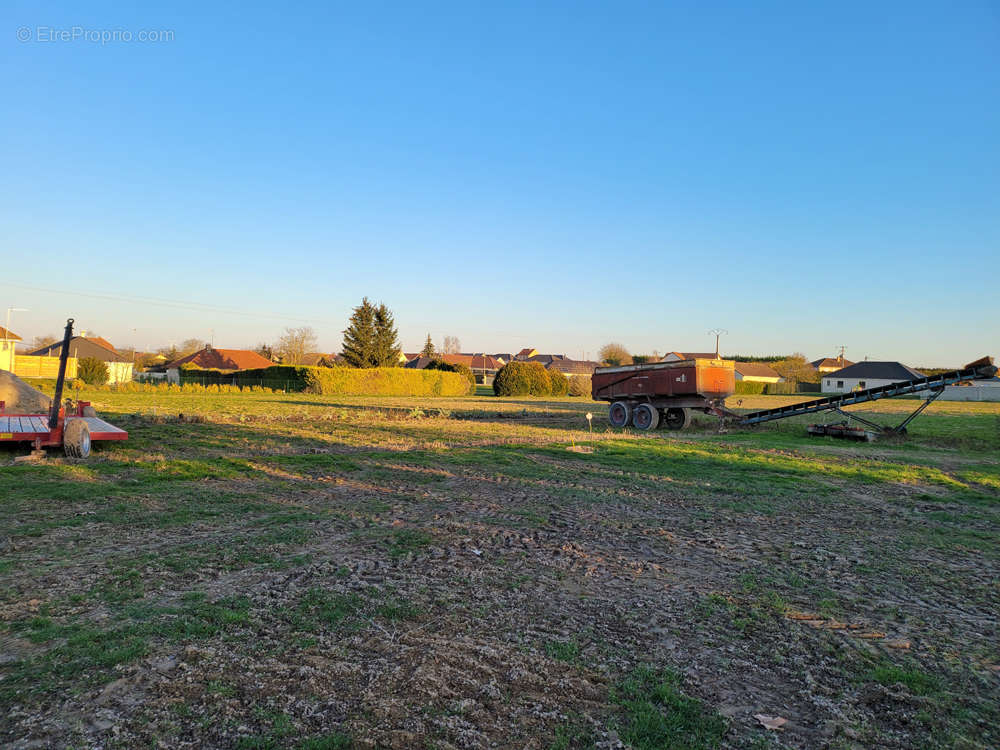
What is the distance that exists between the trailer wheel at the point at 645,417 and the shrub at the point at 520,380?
2619 centimetres

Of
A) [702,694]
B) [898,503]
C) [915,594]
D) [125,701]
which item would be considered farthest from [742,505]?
[125,701]

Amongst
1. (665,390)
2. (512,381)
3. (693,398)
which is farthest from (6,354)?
(693,398)

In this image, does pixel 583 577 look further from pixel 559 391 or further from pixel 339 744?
pixel 559 391

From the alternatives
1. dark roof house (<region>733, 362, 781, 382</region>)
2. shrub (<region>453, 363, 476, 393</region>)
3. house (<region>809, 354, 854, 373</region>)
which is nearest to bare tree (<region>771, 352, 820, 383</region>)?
dark roof house (<region>733, 362, 781, 382</region>)

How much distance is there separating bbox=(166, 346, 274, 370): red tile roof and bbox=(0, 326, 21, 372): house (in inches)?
993

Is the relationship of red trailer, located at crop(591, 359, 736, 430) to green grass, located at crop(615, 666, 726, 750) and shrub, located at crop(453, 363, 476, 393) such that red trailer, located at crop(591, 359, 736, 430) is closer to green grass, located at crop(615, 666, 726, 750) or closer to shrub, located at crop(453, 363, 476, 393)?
green grass, located at crop(615, 666, 726, 750)

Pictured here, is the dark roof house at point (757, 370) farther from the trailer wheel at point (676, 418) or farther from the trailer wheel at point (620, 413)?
the trailer wheel at point (620, 413)

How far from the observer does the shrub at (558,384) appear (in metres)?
49.5

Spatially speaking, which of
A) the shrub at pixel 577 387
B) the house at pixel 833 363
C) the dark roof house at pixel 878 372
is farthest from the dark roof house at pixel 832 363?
the shrub at pixel 577 387

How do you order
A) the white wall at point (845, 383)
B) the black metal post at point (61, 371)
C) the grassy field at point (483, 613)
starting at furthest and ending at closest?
the white wall at point (845, 383)
the black metal post at point (61, 371)
the grassy field at point (483, 613)

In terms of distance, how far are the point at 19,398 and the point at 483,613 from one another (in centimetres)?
1440

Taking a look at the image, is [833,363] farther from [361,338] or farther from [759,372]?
[361,338]

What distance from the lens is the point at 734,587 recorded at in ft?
15.8

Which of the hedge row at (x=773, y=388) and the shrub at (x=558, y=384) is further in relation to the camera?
the hedge row at (x=773, y=388)
